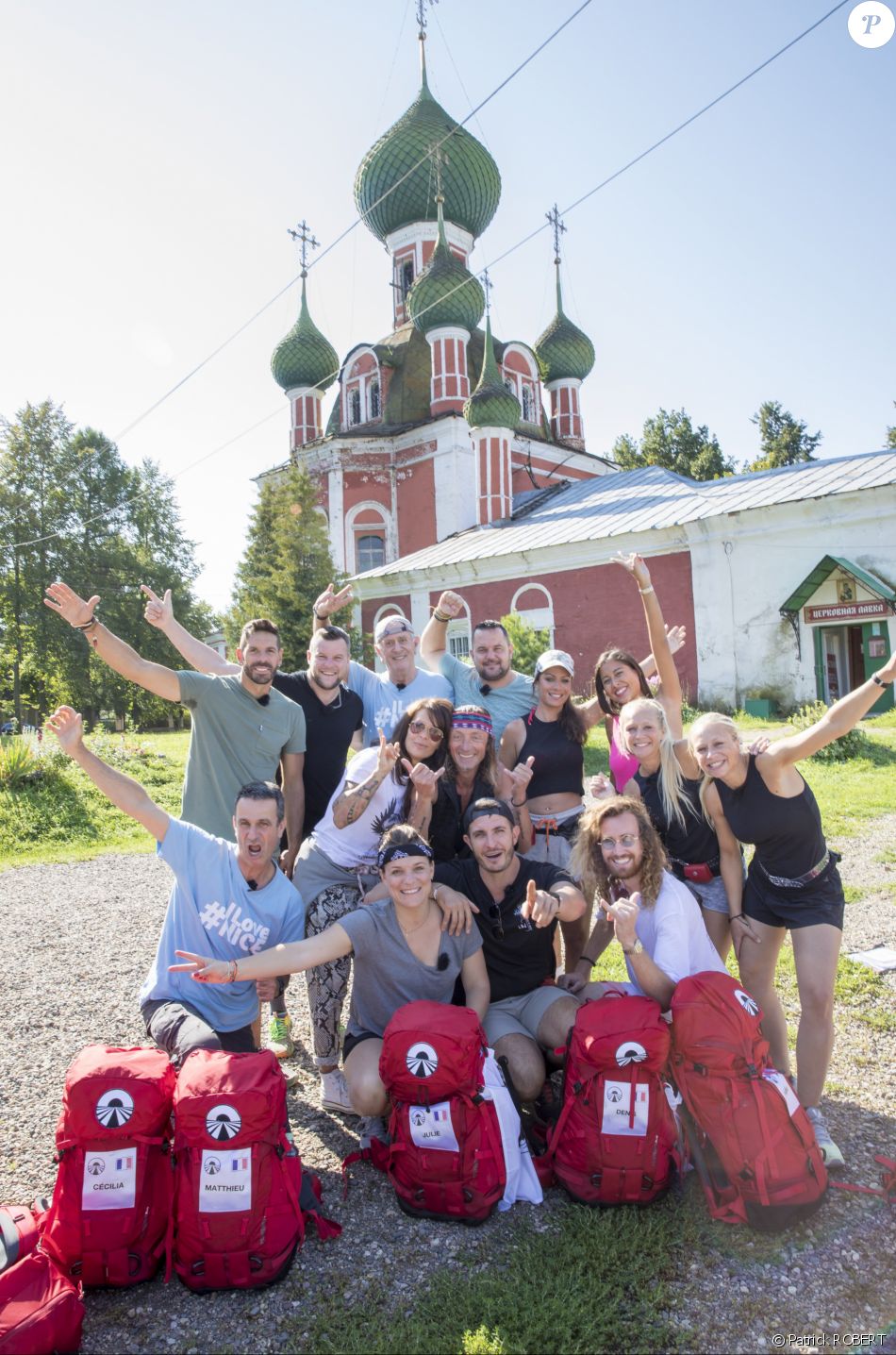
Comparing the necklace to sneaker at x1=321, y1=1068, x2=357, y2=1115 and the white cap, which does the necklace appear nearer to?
sneaker at x1=321, y1=1068, x2=357, y2=1115

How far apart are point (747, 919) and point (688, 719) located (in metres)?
14.8

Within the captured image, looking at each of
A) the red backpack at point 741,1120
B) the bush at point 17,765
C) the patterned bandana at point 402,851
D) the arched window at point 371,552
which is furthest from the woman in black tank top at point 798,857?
the arched window at point 371,552

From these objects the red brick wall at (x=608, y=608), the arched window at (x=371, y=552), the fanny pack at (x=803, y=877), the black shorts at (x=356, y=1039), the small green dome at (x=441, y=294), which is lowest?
the black shorts at (x=356, y=1039)

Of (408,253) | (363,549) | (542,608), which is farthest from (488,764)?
(408,253)

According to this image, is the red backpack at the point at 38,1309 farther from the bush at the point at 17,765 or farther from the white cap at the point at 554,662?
the bush at the point at 17,765

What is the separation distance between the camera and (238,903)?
352cm

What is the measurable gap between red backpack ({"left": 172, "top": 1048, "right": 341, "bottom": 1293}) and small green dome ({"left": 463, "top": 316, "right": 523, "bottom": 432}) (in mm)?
25475

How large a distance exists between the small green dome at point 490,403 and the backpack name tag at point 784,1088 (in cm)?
2522

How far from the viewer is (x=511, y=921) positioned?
3682 mm

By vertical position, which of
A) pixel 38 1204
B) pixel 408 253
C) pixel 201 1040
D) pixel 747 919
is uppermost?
pixel 408 253

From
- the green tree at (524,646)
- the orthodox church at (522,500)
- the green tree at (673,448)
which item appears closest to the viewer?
the green tree at (524,646)

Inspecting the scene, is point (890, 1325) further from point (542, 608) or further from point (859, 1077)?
point (542, 608)

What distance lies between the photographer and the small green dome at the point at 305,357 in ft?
109

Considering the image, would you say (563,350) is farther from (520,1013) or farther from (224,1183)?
(224,1183)
